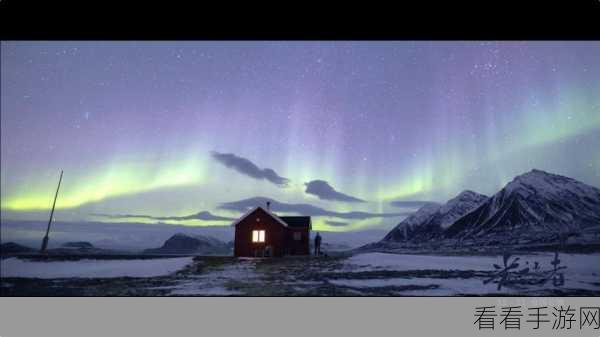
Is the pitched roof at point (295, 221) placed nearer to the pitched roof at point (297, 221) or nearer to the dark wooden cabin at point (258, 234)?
the pitched roof at point (297, 221)

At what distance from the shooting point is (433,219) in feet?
78.0

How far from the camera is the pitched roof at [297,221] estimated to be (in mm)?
22359

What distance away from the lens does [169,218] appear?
19.0 m

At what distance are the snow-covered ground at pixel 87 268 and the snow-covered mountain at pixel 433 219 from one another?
12106 mm

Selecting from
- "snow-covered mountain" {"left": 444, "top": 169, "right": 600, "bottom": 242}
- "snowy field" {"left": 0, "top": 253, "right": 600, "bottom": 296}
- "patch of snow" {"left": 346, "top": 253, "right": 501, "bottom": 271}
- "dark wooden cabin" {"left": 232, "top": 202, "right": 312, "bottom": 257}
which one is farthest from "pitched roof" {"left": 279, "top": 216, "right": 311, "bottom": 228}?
"snow-covered mountain" {"left": 444, "top": 169, "right": 600, "bottom": 242}

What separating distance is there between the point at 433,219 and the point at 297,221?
8934 millimetres

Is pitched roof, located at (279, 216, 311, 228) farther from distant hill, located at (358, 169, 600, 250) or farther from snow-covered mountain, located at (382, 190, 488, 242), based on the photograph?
snow-covered mountain, located at (382, 190, 488, 242)

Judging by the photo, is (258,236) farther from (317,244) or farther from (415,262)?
(415,262)

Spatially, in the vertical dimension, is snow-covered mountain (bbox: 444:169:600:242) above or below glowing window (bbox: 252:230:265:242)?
above

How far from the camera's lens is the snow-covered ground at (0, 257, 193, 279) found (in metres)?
16.1

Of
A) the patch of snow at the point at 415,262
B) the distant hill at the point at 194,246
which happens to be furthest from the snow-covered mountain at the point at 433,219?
the distant hill at the point at 194,246

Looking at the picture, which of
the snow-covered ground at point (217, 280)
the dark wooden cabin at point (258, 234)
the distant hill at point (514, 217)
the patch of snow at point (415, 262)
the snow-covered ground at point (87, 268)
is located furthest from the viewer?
the distant hill at point (514, 217)

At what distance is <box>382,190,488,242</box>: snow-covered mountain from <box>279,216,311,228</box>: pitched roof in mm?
4695
